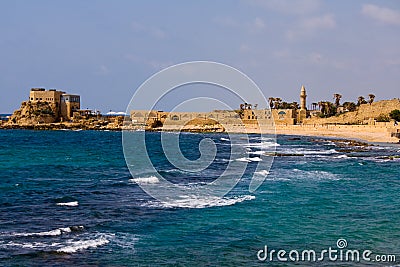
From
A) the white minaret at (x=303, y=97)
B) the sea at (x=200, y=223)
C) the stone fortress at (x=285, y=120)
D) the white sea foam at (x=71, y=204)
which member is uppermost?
the white minaret at (x=303, y=97)

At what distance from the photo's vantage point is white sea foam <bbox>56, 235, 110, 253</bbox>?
1184cm

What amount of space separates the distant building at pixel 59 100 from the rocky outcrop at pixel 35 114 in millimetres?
1321

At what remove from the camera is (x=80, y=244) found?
40.5 ft

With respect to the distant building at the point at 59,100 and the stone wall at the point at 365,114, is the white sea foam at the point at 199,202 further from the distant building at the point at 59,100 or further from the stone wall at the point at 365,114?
the distant building at the point at 59,100

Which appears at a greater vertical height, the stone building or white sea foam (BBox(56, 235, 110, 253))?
the stone building

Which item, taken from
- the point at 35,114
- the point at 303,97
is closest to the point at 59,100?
the point at 35,114

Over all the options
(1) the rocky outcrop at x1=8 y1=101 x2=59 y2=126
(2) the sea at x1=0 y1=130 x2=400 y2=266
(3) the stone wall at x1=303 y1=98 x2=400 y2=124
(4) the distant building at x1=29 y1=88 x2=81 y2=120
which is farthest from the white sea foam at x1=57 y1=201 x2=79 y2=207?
(4) the distant building at x1=29 y1=88 x2=81 y2=120

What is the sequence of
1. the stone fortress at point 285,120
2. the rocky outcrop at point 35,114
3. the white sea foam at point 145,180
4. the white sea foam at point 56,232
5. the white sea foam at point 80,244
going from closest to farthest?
the white sea foam at point 80,244
the white sea foam at point 56,232
the white sea foam at point 145,180
the stone fortress at point 285,120
the rocky outcrop at point 35,114

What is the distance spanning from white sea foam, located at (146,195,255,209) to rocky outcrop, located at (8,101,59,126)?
10008 centimetres

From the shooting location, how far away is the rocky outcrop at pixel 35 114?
112994 millimetres

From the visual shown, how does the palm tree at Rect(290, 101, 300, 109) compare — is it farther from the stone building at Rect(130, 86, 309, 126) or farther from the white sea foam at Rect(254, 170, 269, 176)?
the white sea foam at Rect(254, 170, 269, 176)

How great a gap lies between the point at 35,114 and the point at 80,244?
349ft

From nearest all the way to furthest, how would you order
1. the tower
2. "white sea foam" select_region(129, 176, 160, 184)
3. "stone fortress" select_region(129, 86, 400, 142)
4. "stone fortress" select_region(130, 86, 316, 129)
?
"white sea foam" select_region(129, 176, 160, 184)
"stone fortress" select_region(129, 86, 400, 142)
"stone fortress" select_region(130, 86, 316, 129)
the tower

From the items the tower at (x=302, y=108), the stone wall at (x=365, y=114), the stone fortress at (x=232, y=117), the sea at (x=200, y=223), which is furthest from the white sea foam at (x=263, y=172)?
the tower at (x=302, y=108)
